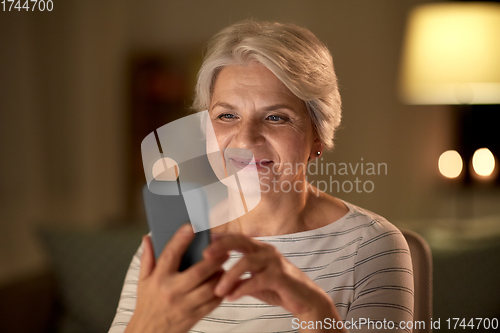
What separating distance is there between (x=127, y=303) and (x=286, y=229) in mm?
308

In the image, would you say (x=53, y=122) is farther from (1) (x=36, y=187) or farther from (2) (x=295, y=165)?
(2) (x=295, y=165)

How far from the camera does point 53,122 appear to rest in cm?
69

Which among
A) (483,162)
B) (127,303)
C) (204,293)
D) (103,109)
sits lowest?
(127,303)

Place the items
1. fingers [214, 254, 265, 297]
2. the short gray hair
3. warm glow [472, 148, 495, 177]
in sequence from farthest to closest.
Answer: warm glow [472, 148, 495, 177], the short gray hair, fingers [214, 254, 265, 297]

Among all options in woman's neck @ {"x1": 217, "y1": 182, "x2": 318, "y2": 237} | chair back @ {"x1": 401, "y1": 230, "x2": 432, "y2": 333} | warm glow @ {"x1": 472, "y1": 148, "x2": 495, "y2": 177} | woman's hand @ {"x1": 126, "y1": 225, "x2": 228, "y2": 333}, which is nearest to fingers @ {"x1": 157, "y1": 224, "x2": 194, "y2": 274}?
woman's hand @ {"x1": 126, "y1": 225, "x2": 228, "y2": 333}

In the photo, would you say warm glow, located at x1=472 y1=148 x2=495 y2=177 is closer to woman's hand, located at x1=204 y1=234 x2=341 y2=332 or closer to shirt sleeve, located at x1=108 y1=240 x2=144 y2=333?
woman's hand, located at x1=204 y1=234 x2=341 y2=332

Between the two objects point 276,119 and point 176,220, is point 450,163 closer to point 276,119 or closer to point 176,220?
point 276,119

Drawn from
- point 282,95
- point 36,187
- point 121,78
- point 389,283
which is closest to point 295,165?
point 282,95

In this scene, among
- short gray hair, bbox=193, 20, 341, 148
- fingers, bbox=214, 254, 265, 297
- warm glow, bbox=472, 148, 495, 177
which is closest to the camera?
fingers, bbox=214, 254, 265, 297

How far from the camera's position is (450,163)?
2.11 feet

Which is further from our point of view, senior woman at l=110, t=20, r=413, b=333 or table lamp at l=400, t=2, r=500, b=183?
table lamp at l=400, t=2, r=500, b=183

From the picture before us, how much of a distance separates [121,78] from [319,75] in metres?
0.35

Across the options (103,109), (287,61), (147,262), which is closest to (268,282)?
(147,262)

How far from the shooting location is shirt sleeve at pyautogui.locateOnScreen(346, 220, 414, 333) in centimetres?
59
